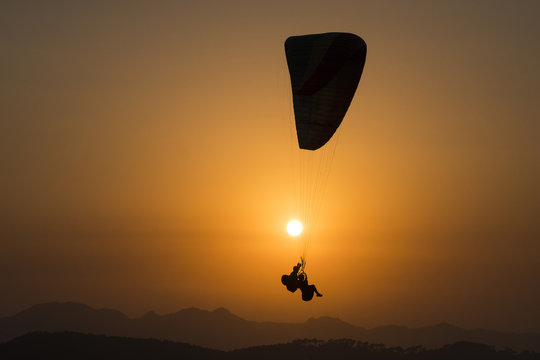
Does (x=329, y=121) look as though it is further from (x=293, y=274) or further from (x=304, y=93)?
(x=293, y=274)

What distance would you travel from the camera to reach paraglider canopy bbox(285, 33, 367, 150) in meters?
55.0

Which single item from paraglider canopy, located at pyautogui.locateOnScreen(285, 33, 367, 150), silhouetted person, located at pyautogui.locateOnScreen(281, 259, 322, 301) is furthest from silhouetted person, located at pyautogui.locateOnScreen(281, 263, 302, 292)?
paraglider canopy, located at pyautogui.locateOnScreen(285, 33, 367, 150)

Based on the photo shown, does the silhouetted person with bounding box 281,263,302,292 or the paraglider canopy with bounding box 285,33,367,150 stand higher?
the paraglider canopy with bounding box 285,33,367,150

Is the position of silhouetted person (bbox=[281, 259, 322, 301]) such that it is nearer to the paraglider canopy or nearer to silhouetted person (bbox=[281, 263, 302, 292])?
silhouetted person (bbox=[281, 263, 302, 292])

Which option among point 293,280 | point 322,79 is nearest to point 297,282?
point 293,280

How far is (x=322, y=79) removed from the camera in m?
55.5

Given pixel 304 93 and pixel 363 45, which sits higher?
pixel 363 45

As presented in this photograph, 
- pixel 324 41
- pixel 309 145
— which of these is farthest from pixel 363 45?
pixel 309 145

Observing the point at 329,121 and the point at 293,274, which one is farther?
the point at 329,121

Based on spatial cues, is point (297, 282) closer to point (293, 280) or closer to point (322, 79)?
point (293, 280)

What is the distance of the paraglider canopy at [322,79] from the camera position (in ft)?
181

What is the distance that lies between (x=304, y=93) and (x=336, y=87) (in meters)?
2.77

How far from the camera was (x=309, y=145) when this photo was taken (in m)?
57.4

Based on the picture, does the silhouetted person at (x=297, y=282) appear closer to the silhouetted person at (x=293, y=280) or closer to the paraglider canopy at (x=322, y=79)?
the silhouetted person at (x=293, y=280)
